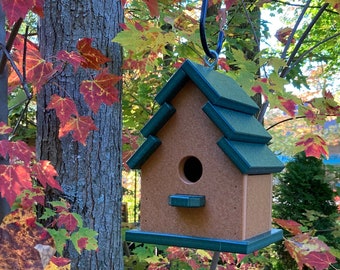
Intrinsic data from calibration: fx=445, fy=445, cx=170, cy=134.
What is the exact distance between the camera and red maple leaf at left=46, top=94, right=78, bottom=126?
158 cm

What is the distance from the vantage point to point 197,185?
4.38 ft

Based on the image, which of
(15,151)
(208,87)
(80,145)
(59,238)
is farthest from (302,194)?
(15,151)

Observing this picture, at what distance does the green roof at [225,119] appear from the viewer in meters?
1.27

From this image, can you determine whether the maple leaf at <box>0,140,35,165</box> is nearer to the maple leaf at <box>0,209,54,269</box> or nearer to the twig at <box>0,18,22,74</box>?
the maple leaf at <box>0,209,54,269</box>

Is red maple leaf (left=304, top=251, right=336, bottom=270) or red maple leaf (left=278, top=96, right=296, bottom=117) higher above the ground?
red maple leaf (left=278, top=96, right=296, bottom=117)

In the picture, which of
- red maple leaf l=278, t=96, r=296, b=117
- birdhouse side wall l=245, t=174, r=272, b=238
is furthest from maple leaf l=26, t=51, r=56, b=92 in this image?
red maple leaf l=278, t=96, r=296, b=117

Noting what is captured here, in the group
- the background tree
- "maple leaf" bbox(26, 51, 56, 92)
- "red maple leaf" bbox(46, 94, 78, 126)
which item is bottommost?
the background tree

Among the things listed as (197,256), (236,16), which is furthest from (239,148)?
(236,16)

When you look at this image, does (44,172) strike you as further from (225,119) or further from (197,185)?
(225,119)

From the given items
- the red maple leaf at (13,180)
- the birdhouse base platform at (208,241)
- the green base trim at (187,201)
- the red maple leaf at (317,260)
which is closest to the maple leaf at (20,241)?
the red maple leaf at (13,180)

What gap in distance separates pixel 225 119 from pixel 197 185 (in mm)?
219

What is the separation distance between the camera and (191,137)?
1.36 m

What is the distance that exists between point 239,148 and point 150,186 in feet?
1.08

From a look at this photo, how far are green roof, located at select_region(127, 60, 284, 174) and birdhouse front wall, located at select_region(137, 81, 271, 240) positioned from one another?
3 centimetres
